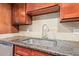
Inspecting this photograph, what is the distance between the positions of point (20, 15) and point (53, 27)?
2.38 feet

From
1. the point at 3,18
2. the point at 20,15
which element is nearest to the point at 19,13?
the point at 20,15

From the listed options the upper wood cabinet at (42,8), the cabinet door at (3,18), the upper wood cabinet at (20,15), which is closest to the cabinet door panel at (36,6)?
the upper wood cabinet at (42,8)

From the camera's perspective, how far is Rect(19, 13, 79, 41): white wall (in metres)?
1.65

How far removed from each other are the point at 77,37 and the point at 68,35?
139 millimetres

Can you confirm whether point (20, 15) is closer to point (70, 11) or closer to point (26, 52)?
point (26, 52)

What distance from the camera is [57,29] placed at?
1814mm

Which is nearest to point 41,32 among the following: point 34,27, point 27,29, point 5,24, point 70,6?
point 34,27

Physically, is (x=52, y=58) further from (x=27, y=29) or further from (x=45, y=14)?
(x=27, y=29)

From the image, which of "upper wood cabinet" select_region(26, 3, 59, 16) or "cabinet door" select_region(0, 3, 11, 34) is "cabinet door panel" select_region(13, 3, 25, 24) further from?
"cabinet door" select_region(0, 3, 11, 34)

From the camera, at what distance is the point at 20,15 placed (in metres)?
2.24

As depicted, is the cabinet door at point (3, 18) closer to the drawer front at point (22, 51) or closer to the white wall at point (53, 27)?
the white wall at point (53, 27)

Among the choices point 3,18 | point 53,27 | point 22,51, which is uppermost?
point 3,18

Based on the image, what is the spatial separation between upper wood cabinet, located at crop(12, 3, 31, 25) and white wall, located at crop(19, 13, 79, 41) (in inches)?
5.9

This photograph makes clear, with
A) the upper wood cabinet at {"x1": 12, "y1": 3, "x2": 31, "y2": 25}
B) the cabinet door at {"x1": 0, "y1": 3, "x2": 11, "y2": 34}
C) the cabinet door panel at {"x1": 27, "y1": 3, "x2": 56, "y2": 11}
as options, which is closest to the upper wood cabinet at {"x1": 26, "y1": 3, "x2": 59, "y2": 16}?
the cabinet door panel at {"x1": 27, "y1": 3, "x2": 56, "y2": 11}
